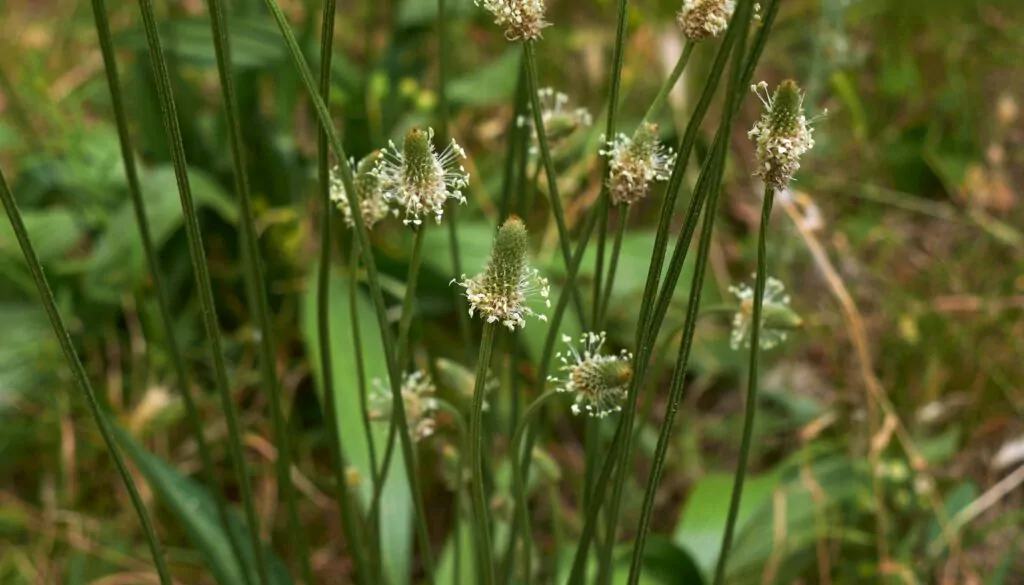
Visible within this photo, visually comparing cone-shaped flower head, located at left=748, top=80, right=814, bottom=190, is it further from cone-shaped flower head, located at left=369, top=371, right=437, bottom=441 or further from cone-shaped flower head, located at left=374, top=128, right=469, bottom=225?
cone-shaped flower head, located at left=369, top=371, right=437, bottom=441

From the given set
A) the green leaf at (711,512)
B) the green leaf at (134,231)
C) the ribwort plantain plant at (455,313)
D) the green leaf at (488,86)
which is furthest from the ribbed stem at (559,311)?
the green leaf at (488,86)

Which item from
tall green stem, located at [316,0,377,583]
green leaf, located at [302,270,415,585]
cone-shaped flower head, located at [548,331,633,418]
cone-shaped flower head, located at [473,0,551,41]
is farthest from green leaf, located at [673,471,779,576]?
cone-shaped flower head, located at [473,0,551,41]

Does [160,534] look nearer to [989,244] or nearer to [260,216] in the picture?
[260,216]

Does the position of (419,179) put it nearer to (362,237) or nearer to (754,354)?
(362,237)

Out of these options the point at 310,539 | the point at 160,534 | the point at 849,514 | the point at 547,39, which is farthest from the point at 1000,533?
the point at 547,39

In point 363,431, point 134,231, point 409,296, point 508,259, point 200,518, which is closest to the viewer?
point 508,259

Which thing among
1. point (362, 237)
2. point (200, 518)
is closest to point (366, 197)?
point (362, 237)
